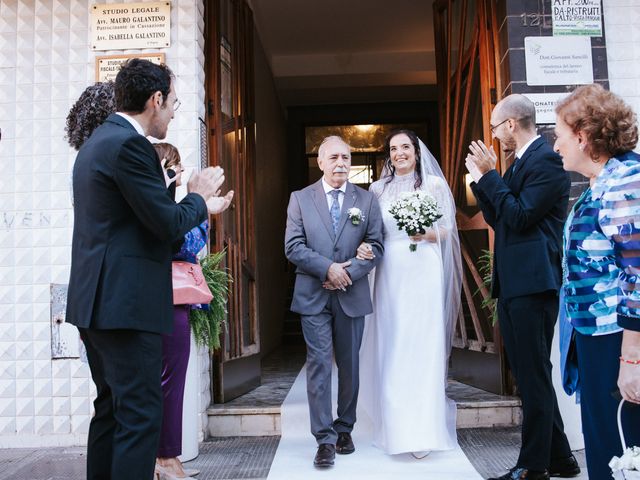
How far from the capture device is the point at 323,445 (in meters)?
3.57

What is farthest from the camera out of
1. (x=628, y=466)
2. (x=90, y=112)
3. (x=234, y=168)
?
(x=234, y=168)

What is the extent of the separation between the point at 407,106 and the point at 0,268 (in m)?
8.89

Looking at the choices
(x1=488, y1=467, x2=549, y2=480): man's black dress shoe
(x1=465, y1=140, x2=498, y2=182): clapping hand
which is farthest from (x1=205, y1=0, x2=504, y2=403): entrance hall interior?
(x1=465, y1=140, x2=498, y2=182): clapping hand

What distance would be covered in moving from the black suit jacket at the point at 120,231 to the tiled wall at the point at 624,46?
3.45m

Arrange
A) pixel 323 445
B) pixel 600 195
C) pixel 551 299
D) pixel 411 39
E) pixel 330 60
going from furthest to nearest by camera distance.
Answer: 1. pixel 330 60
2. pixel 411 39
3. pixel 323 445
4. pixel 551 299
5. pixel 600 195

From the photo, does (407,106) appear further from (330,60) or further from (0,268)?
(0,268)

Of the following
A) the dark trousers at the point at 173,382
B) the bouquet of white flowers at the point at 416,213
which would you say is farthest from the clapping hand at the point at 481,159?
the dark trousers at the point at 173,382

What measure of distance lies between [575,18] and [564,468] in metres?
2.97

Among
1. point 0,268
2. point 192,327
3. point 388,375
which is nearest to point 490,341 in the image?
point 388,375

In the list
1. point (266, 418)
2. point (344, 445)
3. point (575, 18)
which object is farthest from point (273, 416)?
point (575, 18)

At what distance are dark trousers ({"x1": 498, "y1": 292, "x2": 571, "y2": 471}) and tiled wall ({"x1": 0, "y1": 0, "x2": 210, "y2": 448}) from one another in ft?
6.91

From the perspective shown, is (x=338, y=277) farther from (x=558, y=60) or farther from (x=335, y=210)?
(x=558, y=60)

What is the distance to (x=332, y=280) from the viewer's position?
3.66m

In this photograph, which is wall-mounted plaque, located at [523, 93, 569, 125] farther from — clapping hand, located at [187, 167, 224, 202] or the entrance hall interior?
clapping hand, located at [187, 167, 224, 202]
